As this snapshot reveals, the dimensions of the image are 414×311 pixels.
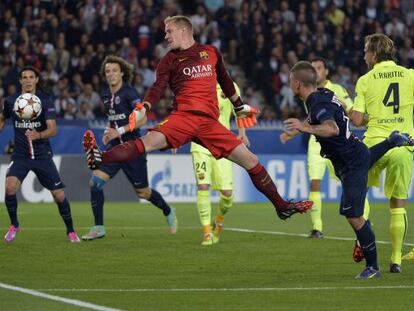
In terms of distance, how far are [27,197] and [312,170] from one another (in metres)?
9.75

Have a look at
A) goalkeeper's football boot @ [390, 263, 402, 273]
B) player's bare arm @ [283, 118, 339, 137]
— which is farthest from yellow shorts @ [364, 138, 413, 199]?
player's bare arm @ [283, 118, 339, 137]

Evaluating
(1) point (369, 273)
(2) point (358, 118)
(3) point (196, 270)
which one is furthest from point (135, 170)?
(1) point (369, 273)

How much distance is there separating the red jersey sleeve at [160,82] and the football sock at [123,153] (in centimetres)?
58

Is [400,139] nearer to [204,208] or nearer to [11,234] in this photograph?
[204,208]

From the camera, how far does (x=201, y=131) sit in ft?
42.5

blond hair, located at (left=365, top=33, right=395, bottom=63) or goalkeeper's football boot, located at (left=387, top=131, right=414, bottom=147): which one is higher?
blond hair, located at (left=365, top=33, right=395, bottom=63)

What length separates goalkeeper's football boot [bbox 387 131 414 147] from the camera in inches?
485

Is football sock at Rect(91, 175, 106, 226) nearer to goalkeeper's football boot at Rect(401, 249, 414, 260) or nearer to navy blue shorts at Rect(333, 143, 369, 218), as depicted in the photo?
goalkeeper's football boot at Rect(401, 249, 414, 260)

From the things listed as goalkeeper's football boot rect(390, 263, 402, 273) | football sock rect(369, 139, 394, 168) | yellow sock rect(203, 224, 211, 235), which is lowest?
yellow sock rect(203, 224, 211, 235)

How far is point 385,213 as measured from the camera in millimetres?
23453

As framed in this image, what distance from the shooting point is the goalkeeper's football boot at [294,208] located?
12492 mm

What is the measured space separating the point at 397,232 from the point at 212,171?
492 centimetres

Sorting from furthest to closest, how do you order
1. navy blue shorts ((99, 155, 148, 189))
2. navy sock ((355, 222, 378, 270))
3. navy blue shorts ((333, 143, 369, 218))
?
navy blue shorts ((99, 155, 148, 189)) → navy sock ((355, 222, 378, 270)) → navy blue shorts ((333, 143, 369, 218))

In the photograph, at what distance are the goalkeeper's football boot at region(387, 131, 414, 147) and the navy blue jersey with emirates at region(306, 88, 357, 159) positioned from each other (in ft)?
2.35
